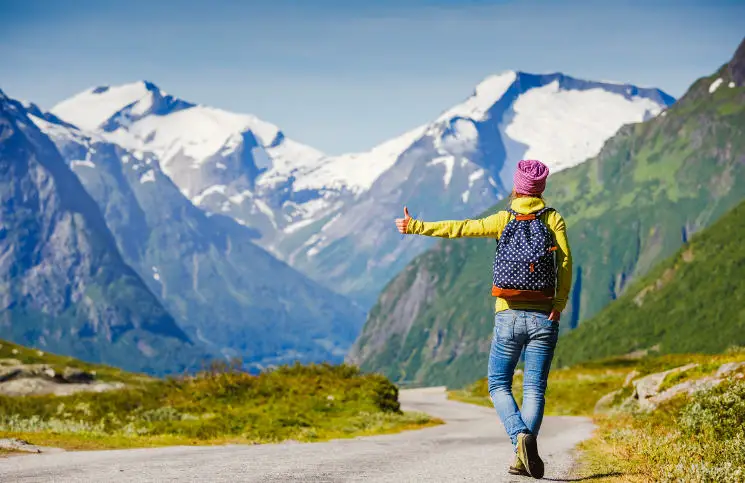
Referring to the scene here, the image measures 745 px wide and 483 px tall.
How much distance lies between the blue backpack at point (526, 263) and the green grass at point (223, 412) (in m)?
12.5

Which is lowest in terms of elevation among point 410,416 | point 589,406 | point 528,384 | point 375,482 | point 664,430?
point 589,406

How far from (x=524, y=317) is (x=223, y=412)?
75.9 feet

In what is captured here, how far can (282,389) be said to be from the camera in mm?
42438

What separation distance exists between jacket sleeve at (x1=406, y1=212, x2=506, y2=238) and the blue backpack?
0.69 feet

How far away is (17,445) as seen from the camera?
20.7 meters

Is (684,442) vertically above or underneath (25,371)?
above

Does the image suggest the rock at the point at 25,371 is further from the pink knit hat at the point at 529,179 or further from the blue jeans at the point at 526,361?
the pink knit hat at the point at 529,179

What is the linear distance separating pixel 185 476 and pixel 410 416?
27.9 m

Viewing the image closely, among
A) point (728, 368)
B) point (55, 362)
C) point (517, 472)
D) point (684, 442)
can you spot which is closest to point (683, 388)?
point (728, 368)

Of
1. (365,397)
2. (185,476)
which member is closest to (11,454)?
(185,476)

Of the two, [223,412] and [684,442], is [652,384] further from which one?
[684,442]

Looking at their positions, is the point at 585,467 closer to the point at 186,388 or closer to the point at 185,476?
the point at 185,476

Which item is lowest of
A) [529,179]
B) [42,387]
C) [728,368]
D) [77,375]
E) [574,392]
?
[574,392]

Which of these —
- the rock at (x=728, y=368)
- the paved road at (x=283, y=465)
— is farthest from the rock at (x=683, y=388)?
the paved road at (x=283, y=465)
